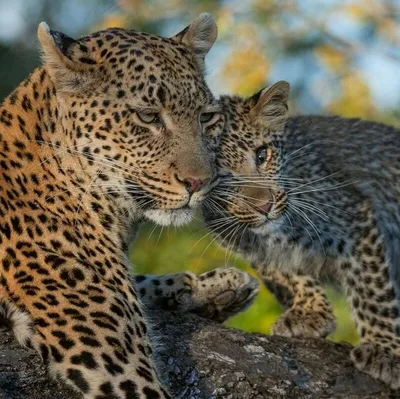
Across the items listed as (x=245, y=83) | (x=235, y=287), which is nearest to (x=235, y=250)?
(x=235, y=287)

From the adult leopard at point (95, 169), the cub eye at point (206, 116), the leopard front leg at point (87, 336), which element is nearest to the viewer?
the leopard front leg at point (87, 336)

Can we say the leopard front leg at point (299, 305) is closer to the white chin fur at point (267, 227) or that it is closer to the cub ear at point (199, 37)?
the white chin fur at point (267, 227)

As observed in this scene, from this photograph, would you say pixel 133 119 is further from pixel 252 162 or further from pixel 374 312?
pixel 374 312

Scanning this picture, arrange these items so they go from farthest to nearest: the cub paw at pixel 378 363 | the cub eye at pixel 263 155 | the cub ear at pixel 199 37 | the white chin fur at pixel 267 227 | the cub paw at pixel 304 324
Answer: the cub paw at pixel 304 324
the cub eye at pixel 263 155
the white chin fur at pixel 267 227
the cub paw at pixel 378 363
the cub ear at pixel 199 37

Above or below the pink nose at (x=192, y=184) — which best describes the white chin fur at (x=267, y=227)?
below

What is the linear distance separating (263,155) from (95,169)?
7.17 feet

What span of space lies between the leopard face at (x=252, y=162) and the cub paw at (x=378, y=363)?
4.04 feet

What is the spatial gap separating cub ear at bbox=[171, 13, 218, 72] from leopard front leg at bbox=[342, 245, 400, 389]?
8.23 feet

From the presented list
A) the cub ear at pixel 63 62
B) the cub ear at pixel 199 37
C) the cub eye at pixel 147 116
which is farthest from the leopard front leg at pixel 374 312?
the cub ear at pixel 63 62

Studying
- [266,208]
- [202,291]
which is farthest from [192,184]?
[202,291]

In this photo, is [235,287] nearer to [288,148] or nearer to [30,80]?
[288,148]

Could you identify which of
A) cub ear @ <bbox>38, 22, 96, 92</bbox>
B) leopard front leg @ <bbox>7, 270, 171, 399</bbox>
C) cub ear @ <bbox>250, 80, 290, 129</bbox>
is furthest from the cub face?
cub ear @ <bbox>250, 80, 290, 129</bbox>

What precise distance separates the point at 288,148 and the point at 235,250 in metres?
1.12

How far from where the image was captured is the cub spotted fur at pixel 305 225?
305 inches
